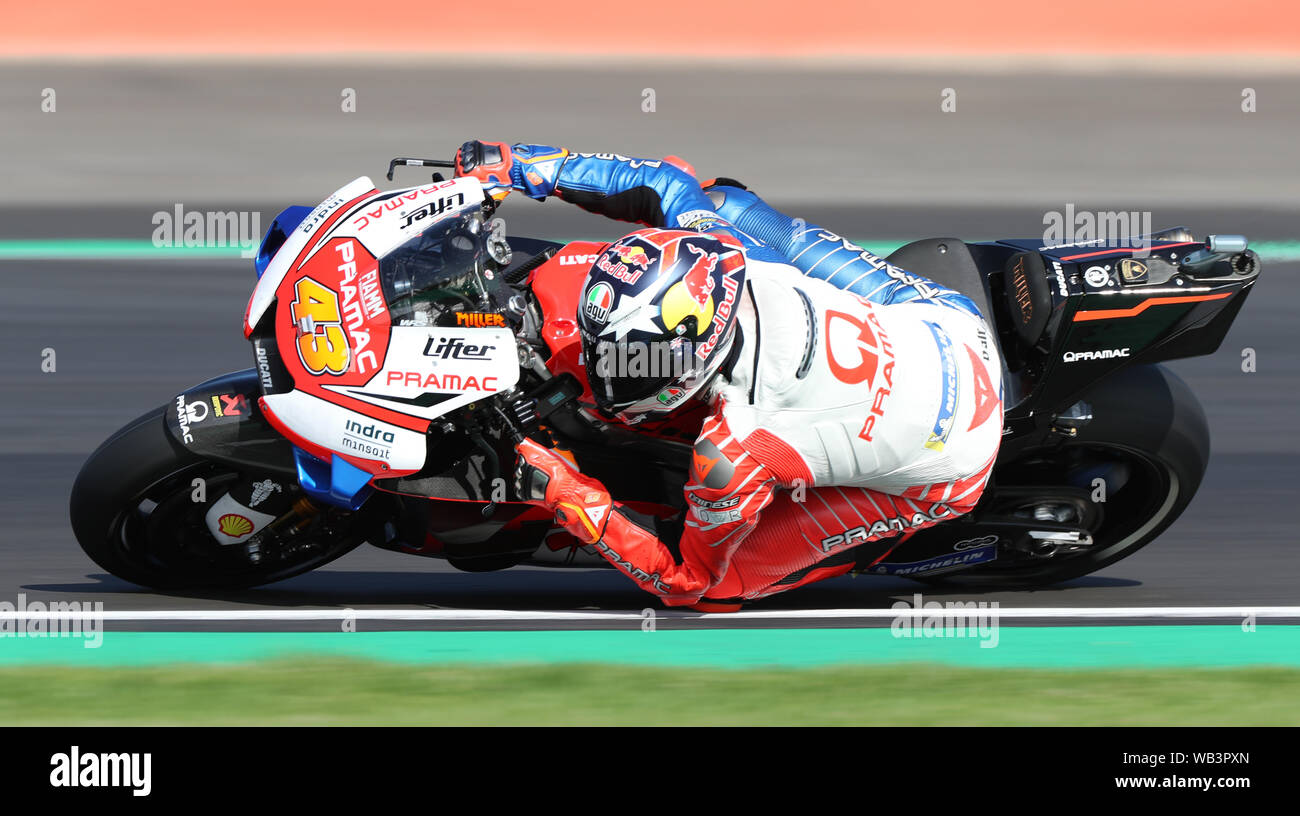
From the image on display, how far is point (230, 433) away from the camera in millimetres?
4738

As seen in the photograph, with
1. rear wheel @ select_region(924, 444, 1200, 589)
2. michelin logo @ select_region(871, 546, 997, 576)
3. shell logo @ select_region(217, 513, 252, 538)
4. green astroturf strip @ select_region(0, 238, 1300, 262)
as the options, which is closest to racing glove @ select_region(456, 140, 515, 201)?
shell logo @ select_region(217, 513, 252, 538)

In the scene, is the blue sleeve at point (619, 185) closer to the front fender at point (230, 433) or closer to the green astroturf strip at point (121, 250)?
the front fender at point (230, 433)

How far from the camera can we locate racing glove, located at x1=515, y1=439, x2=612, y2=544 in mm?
4602

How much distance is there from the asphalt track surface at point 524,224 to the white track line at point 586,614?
4 centimetres

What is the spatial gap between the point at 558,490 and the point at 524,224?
6.43 m

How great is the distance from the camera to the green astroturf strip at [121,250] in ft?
31.9

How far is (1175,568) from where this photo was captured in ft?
19.9

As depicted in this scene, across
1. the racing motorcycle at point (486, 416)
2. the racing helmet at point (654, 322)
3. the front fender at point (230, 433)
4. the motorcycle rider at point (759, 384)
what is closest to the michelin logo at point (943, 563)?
the racing motorcycle at point (486, 416)

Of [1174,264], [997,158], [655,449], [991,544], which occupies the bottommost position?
[991,544]

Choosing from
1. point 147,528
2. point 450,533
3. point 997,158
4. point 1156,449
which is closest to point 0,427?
point 147,528

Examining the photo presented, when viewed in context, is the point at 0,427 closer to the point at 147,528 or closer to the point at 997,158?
the point at 147,528

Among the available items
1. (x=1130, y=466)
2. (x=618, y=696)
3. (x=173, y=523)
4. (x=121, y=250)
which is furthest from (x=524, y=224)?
(x=618, y=696)
